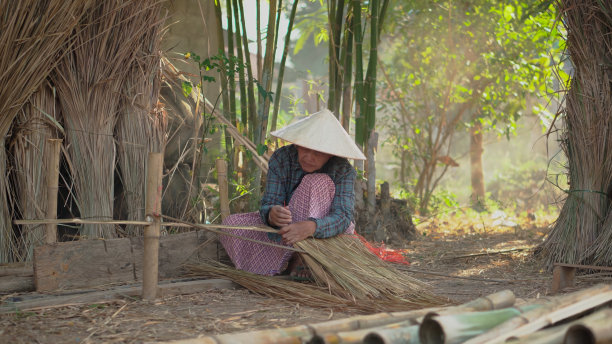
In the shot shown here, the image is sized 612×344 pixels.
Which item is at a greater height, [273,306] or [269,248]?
[269,248]

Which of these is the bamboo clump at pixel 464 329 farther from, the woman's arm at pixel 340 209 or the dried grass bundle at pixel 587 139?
the dried grass bundle at pixel 587 139

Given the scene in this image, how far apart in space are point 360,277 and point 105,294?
44.2 inches

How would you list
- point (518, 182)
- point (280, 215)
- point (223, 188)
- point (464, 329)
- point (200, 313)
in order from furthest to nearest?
1. point (518, 182)
2. point (223, 188)
3. point (280, 215)
4. point (200, 313)
5. point (464, 329)

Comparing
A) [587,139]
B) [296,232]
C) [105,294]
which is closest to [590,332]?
[296,232]

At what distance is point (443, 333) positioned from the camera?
165 centimetres

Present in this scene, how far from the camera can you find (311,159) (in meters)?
3.07

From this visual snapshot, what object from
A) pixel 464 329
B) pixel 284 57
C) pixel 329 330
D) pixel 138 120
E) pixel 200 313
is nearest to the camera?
pixel 464 329

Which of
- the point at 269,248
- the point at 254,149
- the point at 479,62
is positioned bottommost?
the point at 269,248

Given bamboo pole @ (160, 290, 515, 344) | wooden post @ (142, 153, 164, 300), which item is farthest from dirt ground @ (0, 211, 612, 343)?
bamboo pole @ (160, 290, 515, 344)

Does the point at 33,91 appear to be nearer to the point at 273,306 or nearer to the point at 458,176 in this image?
the point at 273,306

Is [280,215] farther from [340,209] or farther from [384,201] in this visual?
[384,201]

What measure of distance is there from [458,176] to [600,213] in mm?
13164

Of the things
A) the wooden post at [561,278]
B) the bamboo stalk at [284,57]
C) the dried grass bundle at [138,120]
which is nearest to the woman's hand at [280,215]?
the dried grass bundle at [138,120]

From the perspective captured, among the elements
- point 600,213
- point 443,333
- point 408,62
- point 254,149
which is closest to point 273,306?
point 443,333
